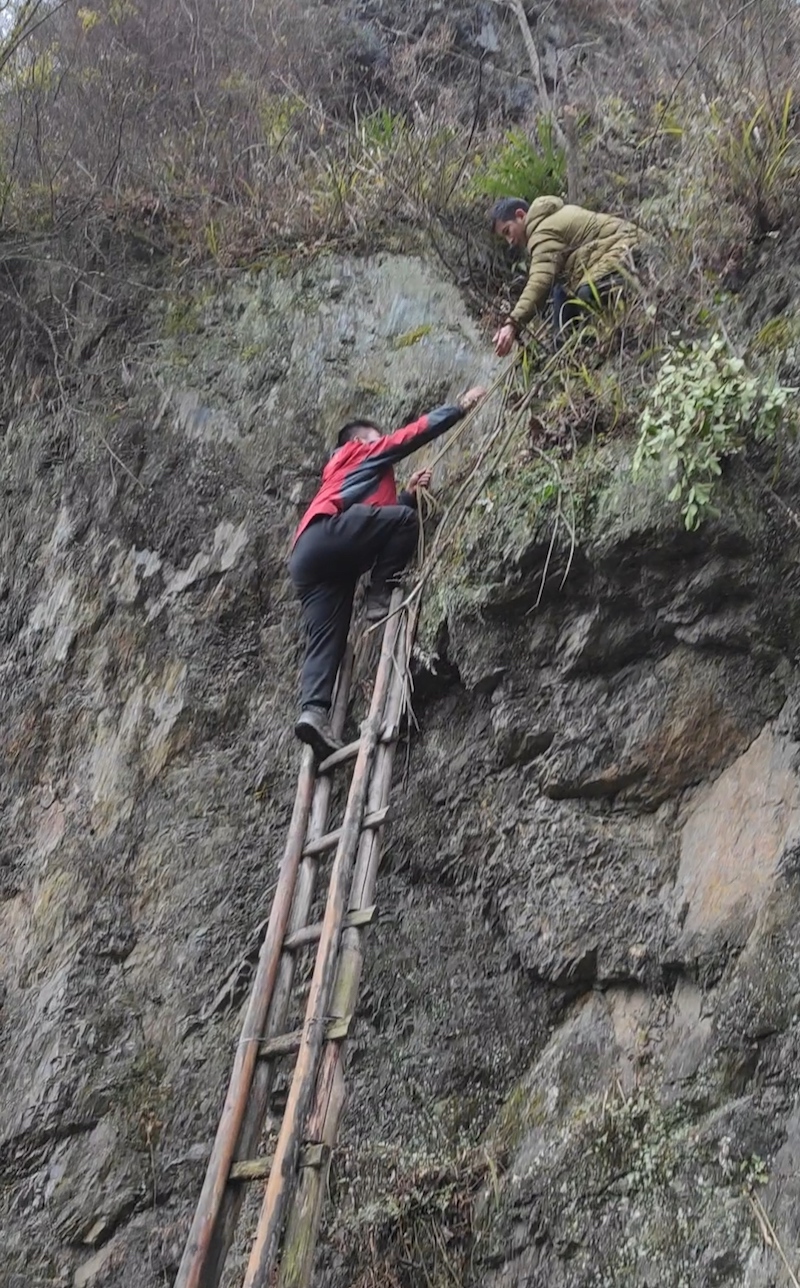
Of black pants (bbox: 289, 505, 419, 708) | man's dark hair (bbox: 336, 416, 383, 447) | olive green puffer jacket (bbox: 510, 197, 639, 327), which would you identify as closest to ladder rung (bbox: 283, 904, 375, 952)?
black pants (bbox: 289, 505, 419, 708)

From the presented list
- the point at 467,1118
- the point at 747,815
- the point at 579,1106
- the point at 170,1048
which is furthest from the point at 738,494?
the point at 170,1048

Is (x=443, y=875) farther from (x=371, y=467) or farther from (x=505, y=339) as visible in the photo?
(x=505, y=339)

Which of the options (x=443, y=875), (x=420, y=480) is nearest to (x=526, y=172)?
(x=420, y=480)

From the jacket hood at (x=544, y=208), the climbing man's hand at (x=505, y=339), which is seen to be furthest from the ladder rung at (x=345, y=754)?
the jacket hood at (x=544, y=208)

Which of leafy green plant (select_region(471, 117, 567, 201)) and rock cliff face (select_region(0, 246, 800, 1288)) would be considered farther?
leafy green plant (select_region(471, 117, 567, 201))

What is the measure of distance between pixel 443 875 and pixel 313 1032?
1056 mm

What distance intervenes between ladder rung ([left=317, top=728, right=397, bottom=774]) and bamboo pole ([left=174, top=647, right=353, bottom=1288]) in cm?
5

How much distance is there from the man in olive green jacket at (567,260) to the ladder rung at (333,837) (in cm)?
232

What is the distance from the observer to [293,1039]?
3803mm

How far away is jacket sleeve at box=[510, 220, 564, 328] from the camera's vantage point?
18.0 ft

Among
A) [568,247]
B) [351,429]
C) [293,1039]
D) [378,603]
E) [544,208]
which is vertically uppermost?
[544,208]

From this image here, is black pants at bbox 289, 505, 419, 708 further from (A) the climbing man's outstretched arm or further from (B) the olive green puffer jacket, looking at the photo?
(B) the olive green puffer jacket

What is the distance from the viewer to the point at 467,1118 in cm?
407

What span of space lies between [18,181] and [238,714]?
492 centimetres
